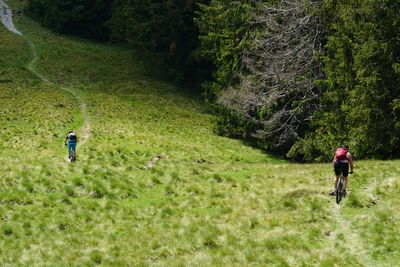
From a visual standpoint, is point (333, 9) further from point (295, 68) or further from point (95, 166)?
point (95, 166)

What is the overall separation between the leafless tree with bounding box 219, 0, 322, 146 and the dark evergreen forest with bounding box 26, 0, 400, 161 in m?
0.07

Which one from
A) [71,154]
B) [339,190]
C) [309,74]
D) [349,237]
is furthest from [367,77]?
[71,154]

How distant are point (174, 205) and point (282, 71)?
15.6m

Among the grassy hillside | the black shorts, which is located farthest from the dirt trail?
the black shorts

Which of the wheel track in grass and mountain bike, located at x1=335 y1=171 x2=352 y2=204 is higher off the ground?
mountain bike, located at x1=335 y1=171 x2=352 y2=204

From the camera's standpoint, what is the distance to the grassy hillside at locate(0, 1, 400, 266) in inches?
399

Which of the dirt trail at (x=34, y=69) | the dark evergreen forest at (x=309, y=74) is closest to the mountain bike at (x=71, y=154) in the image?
the dirt trail at (x=34, y=69)

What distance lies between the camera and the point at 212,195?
52.3ft

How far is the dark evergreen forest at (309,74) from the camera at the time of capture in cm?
2014

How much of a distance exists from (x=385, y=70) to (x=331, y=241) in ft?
42.6

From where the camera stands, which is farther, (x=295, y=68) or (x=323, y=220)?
(x=295, y=68)

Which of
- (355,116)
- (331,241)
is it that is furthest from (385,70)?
(331,241)

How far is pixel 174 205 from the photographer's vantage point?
15102mm

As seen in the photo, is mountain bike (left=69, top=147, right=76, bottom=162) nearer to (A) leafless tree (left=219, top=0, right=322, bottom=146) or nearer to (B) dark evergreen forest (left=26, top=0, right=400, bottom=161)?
(A) leafless tree (left=219, top=0, right=322, bottom=146)
